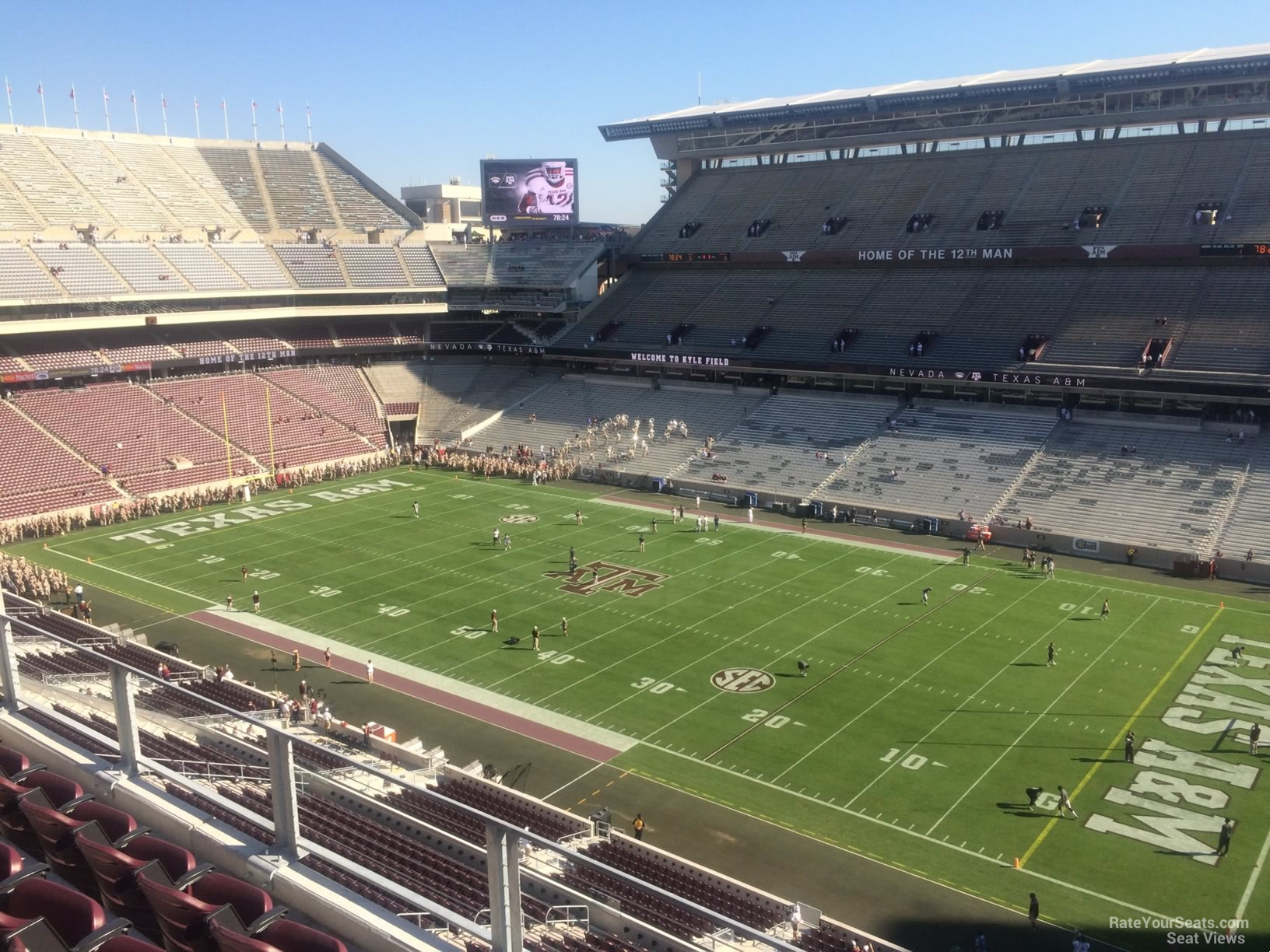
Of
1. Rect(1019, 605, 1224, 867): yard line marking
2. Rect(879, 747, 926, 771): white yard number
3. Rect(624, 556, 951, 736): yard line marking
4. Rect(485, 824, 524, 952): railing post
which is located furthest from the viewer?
Rect(624, 556, 951, 736): yard line marking

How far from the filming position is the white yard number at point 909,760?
22.4 meters

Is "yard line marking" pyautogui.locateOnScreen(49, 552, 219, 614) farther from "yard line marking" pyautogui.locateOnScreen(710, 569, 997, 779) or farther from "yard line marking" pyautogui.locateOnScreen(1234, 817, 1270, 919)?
"yard line marking" pyautogui.locateOnScreen(1234, 817, 1270, 919)

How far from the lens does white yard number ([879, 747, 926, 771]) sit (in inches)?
883

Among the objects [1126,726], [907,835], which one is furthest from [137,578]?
[1126,726]

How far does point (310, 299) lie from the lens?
65562 mm

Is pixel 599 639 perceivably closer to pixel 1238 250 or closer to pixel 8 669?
pixel 8 669

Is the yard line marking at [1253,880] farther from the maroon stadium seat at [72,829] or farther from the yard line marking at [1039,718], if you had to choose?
the maroon stadium seat at [72,829]

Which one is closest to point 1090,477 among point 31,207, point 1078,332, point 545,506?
point 1078,332

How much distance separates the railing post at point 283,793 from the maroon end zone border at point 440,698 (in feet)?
53.7

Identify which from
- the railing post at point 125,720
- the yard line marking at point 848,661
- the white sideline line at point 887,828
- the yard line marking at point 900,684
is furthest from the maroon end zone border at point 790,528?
the railing post at point 125,720

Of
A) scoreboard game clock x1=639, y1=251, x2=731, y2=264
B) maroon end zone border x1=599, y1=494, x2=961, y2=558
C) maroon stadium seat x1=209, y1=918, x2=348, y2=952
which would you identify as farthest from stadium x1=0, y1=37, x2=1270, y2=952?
scoreboard game clock x1=639, y1=251, x2=731, y2=264

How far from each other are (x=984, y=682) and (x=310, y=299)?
170 feet

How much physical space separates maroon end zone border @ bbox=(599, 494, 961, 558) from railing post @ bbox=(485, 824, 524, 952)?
3538cm

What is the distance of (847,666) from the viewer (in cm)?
2816
